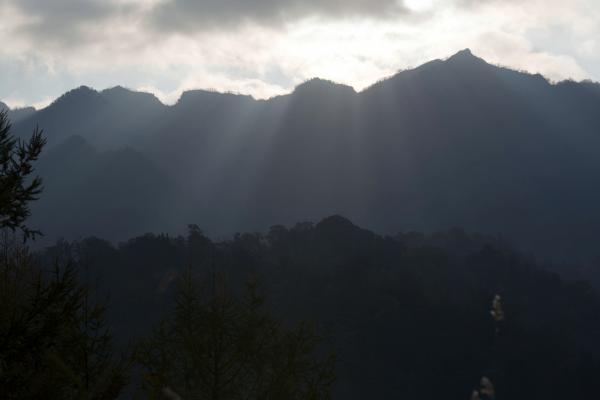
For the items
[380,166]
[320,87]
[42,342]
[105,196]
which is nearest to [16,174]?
[42,342]

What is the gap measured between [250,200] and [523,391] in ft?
386

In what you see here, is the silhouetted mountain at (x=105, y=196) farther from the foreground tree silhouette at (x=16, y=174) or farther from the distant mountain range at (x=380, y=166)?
the foreground tree silhouette at (x=16, y=174)

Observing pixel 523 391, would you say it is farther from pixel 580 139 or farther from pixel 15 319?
pixel 580 139

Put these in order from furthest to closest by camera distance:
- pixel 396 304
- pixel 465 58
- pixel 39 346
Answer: pixel 465 58
pixel 396 304
pixel 39 346

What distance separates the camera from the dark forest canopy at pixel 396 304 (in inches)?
1879

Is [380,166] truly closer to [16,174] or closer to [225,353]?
[225,353]

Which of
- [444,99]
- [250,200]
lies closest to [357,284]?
[250,200]

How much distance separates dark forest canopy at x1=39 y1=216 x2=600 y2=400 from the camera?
157 ft

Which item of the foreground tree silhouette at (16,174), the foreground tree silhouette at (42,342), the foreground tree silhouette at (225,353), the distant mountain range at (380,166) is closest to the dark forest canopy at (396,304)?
the foreground tree silhouette at (225,353)

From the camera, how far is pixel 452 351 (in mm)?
49688

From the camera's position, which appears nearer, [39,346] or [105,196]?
[39,346]

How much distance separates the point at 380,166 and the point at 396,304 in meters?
114

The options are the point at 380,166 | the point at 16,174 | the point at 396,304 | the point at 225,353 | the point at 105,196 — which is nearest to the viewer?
the point at 16,174

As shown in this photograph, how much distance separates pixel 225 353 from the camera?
12.9m
